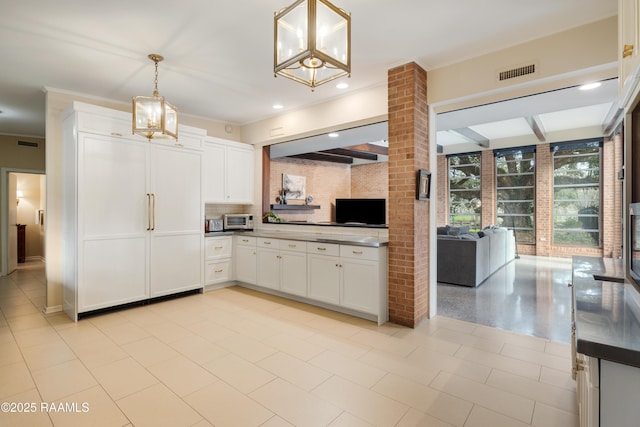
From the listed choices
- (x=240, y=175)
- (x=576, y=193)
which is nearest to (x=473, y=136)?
(x=576, y=193)

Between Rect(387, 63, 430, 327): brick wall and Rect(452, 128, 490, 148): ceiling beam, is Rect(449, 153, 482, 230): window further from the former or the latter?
Rect(387, 63, 430, 327): brick wall

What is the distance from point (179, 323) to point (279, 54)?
120 inches

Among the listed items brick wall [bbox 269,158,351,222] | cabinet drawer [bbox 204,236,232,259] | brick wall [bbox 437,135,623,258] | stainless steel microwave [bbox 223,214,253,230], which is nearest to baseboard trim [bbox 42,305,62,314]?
cabinet drawer [bbox 204,236,232,259]

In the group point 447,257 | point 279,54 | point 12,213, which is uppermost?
point 279,54

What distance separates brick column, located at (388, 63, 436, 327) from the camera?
3.45 metres

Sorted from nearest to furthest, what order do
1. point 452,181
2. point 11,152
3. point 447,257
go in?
point 447,257
point 11,152
point 452,181

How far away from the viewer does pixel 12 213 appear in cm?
634

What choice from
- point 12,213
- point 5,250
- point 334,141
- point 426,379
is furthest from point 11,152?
point 426,379

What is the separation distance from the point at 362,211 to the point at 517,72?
6269 millimetres

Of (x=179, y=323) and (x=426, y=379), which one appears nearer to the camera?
(x=426, y=379)

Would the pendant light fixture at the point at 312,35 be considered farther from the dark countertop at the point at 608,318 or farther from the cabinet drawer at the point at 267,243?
the cabinet drawer at the point at 267,243

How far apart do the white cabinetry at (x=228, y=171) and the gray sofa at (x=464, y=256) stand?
11.3 feet

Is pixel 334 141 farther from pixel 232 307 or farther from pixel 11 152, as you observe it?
pixel 11 152

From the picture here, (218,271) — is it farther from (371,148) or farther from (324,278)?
(371,148)
